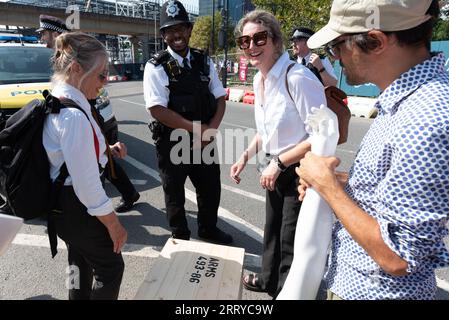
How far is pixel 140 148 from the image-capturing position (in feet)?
22.3

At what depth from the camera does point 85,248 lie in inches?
72.7

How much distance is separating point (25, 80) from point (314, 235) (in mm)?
5608

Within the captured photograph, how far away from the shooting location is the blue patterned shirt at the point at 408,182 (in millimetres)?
883

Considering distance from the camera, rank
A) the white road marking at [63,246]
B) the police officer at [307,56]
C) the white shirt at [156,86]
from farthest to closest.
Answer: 1. the police officer at [307,56]
2. the white road marking at [63,246]
3. the white shirt at [156,86]

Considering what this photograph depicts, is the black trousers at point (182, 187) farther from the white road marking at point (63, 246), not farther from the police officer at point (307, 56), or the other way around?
the police officer at point (307, 56)

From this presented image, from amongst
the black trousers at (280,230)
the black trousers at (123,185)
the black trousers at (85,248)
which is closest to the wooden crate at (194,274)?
the black trousers at (85,248)

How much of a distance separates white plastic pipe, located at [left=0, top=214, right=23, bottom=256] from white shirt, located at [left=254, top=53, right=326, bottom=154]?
1.46m

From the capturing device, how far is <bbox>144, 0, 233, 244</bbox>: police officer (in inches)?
110

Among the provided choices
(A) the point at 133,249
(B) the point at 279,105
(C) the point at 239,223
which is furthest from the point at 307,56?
(A) the point at 133,249

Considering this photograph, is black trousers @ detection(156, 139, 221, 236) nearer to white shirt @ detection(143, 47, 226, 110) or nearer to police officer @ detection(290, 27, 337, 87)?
white shirt @ detection(143, 47, 226, 110)

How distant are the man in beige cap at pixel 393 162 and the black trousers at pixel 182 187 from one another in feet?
6.34

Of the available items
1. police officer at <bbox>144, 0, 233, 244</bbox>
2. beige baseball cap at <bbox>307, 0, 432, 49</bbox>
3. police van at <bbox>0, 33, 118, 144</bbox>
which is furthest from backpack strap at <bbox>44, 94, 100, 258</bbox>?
police van at <bbox>0, 33, 118, 144</bbox>
